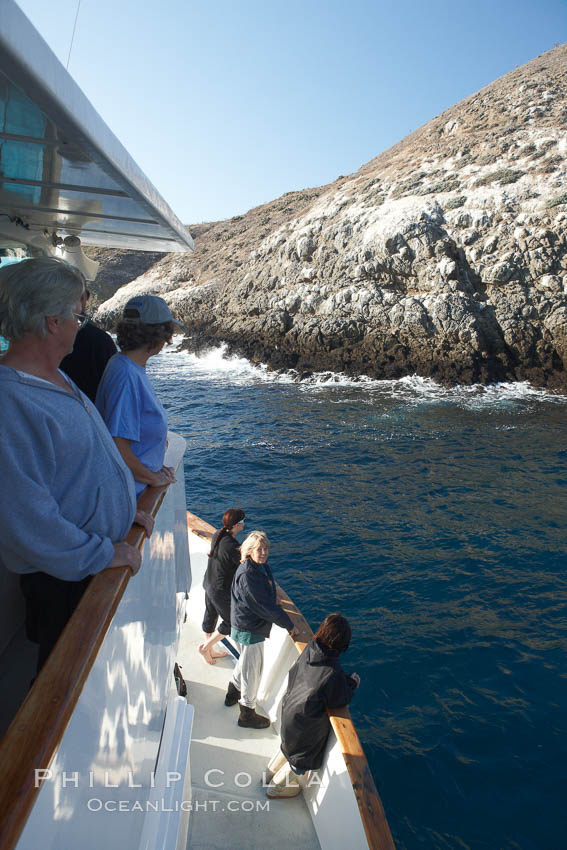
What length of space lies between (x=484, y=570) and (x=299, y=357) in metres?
19.3

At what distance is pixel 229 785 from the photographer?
4156 millimetres

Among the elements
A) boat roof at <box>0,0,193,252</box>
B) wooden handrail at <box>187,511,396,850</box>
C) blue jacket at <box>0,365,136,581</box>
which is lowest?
wooden handrail at <box>187,511,396,850</box>

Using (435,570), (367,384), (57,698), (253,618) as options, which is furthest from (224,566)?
(367,384)

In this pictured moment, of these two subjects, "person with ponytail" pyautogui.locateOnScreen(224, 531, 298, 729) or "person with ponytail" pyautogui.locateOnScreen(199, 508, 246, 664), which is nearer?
"person with ponytail" pyautogui.locateOnScreen(224, 531, 298, 729)

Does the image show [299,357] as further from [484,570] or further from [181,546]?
[181,546]

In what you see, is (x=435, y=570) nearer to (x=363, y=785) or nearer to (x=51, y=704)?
(x=363, y=785)

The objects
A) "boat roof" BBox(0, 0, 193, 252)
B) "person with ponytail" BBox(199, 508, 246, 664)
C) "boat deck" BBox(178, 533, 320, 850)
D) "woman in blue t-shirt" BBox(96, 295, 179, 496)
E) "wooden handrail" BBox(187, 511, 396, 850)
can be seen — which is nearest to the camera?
"boat roof" BBox(0, 0, 193, 252)

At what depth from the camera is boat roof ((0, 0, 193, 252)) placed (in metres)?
1.38

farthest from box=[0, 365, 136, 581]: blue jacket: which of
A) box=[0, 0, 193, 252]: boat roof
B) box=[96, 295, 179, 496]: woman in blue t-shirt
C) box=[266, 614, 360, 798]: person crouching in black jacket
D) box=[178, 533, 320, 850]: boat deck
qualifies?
box=[178, 533, 320, 850]: boat deck

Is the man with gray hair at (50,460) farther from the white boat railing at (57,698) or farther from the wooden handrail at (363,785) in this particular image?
the wooden handrail at (363,785)

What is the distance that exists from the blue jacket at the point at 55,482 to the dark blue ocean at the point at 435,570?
4794 millimetres

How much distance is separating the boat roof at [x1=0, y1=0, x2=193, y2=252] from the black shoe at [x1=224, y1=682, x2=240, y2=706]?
416 cm

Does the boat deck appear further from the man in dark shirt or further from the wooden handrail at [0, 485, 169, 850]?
the man in dark shirt

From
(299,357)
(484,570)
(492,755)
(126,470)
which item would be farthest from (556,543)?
(299,357)
